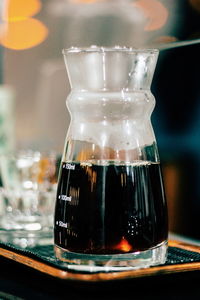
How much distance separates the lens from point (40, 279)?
0.68m

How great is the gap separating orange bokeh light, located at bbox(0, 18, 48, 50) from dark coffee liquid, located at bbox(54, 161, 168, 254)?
71 cm

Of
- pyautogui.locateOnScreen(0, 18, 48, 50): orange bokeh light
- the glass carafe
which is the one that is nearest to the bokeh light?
pyautogui.locateOnScreen(0, 18, 48, 50): orange bokeh light

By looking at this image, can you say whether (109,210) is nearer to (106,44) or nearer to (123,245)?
(123,245)

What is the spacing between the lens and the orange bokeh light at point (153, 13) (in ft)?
3.24

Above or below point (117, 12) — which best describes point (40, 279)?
below

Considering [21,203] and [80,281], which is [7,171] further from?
[80,281]

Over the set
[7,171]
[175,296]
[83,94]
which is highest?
[83,94]

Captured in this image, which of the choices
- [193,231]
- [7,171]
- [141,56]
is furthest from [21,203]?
[141,56]

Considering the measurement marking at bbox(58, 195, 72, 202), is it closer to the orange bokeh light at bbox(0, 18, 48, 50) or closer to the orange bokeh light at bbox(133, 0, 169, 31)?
the orange bokeh light at bbox(133, 0, 169, 31)

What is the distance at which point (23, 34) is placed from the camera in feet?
4.59

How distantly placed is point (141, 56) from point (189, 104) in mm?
255

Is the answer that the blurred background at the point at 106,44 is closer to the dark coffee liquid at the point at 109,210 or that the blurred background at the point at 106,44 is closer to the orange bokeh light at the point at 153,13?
the orange bokeh light at the point at 153,13

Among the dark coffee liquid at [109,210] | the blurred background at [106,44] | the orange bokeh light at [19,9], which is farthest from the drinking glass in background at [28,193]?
the orange bokeh light at [19,9]

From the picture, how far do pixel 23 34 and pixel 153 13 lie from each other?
19.3 inches
